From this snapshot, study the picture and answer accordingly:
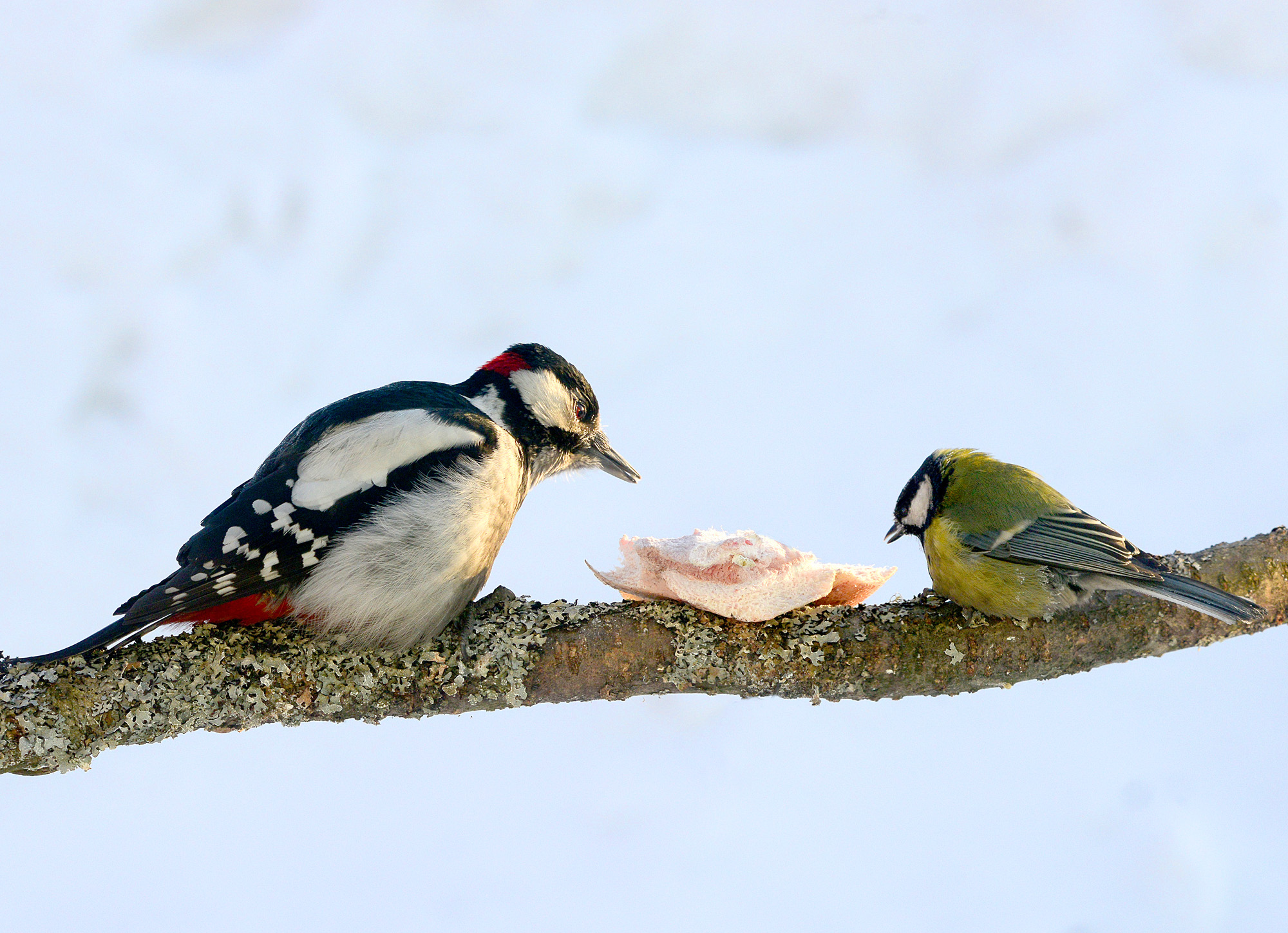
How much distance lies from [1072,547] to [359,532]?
1.73 meters

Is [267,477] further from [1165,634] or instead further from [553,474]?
[1165,634]

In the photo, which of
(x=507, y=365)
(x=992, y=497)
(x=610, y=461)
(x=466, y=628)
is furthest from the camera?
(x=610, y=461)

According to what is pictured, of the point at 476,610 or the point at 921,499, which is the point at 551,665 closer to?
the point at 476,610

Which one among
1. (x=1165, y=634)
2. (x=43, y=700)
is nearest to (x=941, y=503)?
(x=1165, y=634)

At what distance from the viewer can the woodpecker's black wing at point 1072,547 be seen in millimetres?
2268

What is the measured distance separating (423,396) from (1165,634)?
1988 millimetres

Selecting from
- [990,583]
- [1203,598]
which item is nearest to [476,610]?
[990,583]

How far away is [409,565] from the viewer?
218cm

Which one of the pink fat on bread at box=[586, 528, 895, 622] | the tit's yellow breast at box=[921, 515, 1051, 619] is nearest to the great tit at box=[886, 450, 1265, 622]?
the tit's yellow breast at box=[921, 515, 1051, 619]

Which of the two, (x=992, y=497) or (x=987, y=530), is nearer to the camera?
(x=987, y=530)

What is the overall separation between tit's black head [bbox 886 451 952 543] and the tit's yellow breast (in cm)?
22

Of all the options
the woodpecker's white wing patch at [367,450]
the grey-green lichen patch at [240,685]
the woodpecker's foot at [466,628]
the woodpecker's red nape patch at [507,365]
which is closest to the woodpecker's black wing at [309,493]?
the woodpecker's white wing patch at [367,450]

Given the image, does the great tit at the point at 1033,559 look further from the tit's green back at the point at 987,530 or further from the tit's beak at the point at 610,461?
the tit's beak at the point at 610,461

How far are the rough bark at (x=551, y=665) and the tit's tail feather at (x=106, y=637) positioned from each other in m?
0.04
